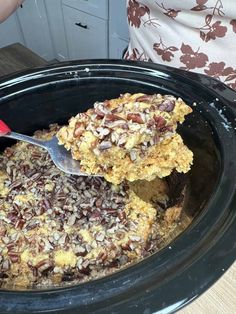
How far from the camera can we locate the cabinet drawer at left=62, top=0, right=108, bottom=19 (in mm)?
1739

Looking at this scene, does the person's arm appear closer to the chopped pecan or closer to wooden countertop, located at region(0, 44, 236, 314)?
the chopped pecan

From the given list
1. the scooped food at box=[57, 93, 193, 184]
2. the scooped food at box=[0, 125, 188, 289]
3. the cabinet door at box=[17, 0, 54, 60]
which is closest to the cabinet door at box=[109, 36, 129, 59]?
the cabinet door at box=[17, 0, 54, 60]

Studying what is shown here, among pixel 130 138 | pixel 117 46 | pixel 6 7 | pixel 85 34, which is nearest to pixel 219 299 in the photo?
pixel 130 138

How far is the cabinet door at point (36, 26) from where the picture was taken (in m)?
2.26

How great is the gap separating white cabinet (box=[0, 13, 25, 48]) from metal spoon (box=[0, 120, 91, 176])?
6.16ft

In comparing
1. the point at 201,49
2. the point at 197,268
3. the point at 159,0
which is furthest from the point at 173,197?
the point at 159,0

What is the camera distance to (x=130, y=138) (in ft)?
1.74

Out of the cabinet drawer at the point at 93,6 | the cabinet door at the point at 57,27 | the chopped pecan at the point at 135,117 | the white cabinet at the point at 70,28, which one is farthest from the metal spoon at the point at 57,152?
the cabinet door at the point at 57,27

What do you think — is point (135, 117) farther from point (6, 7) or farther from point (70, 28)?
point (70, 28)

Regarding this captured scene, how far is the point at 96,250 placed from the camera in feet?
1.98

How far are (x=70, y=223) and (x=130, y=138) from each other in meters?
0.22

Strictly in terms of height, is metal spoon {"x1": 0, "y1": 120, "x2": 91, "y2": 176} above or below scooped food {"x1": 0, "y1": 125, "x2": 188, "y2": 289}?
above

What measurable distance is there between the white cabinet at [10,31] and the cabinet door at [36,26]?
0.03 meters

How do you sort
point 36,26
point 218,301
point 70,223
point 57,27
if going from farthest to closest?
point 36,26
point 57,27
point 70,223
point 218,301
